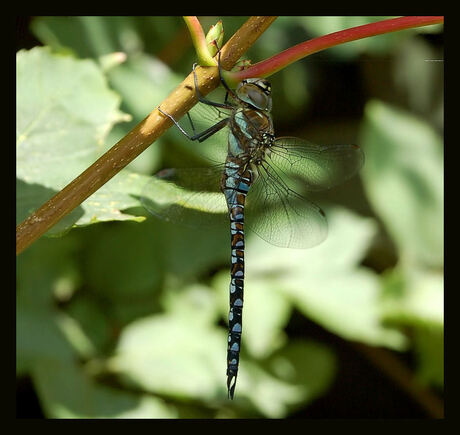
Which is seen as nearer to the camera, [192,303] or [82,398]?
[82,398]

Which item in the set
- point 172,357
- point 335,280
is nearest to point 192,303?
point 172,357

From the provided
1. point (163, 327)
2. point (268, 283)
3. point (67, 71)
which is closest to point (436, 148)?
point (268, 283)

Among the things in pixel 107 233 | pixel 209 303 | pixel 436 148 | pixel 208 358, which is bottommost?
pixel 208 358

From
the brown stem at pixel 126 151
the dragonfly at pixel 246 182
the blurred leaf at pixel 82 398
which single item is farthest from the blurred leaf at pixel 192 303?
the brown stem at pixel 126 151

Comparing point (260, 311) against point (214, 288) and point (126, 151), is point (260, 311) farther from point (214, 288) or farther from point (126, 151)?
point (126, 151)

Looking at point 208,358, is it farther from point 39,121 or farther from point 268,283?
point 39,121
